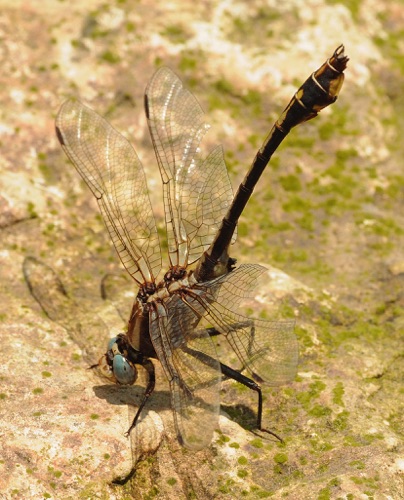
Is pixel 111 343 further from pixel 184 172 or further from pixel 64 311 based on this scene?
pixel 184 172

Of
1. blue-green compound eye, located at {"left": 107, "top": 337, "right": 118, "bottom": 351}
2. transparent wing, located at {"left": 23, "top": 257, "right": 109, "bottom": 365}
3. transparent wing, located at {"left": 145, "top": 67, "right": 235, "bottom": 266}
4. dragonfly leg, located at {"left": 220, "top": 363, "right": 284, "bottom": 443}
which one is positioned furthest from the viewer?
transparent wing, located at {"left": 145, "top": 67, "right": 235, "bottom": 266}

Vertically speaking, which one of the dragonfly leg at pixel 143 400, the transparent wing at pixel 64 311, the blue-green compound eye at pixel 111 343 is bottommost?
the dragonfly leg at pixel 143 400

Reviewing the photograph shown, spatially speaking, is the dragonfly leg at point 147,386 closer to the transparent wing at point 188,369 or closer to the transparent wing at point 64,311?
the transparent wing at point 188,369

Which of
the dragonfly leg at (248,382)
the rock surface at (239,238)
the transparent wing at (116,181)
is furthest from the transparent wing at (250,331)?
the transparent wing at (116,181)

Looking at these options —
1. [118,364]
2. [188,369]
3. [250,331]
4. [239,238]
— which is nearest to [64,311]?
[118,364]

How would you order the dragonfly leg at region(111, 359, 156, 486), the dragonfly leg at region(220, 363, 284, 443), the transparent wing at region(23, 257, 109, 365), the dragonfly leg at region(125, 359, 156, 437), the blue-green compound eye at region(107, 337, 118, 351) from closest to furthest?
the dragonfly leg at region(111, 359, 156, 486) < the dragonfly leg at region(125, 359, 156, 437) < the dragonfly leg at region(220, 363, 284, 443) < the blue-green compound eye at region(107, 337, 118, 351) < the transparent wing at region(23, 257, 109, 365)

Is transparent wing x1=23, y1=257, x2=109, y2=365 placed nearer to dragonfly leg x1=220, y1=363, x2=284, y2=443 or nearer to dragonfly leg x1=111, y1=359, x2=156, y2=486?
dragonfly leg x1=111, y1=359, x2=156, y2=486

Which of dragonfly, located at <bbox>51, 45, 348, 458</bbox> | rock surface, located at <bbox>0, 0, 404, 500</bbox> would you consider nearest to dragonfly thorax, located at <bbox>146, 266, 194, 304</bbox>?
dragonfly, located at <bbox>51, 45, 348, 458</bbox>
